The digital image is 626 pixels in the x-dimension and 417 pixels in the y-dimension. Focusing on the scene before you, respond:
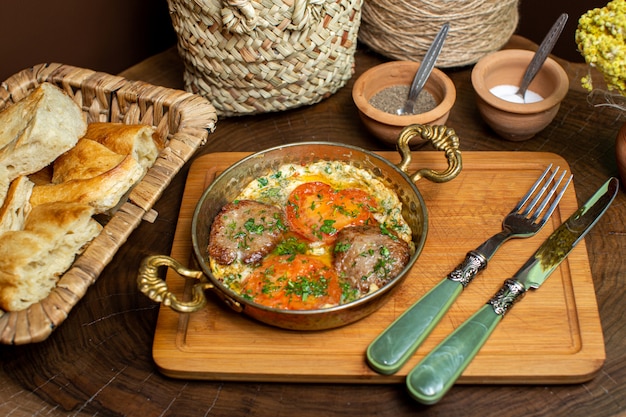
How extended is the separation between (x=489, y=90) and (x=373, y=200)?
0.80 metres

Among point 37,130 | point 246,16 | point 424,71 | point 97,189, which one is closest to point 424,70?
point 424,71

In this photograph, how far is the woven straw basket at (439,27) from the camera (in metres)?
2.73

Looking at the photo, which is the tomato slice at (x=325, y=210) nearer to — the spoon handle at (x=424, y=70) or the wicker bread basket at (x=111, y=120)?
the wicker bread basket at (x=111, y=120)

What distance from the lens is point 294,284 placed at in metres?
1.93

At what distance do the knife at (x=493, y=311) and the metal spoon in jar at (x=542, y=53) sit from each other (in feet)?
1.97

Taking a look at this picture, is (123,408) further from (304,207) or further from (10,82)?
(10,82)

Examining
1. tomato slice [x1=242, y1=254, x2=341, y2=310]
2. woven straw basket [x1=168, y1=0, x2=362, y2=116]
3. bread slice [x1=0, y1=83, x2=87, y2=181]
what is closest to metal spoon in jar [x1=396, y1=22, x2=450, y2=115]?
woven straw basket [x1=168, y1=0, x2=362, y2=116]

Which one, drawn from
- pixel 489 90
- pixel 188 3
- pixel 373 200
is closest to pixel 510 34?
pixel 489 90

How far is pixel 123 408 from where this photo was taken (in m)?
1.93

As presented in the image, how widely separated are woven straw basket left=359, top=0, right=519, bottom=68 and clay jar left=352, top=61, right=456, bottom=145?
21 centimetres

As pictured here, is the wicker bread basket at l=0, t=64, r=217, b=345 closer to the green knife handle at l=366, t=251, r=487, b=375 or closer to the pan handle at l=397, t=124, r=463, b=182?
the pan handle at l=397, t=124, r=463, b=182

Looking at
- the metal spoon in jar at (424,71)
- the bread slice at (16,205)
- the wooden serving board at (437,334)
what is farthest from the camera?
the metal spoon in jar at (424,71)

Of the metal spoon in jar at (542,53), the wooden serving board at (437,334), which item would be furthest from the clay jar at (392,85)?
the wooden serving board at (437,334)

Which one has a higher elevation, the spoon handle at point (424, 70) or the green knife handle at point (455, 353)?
the spoon handle at point (424, 70)
